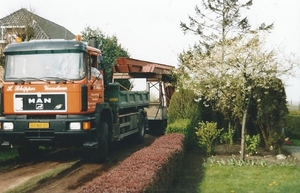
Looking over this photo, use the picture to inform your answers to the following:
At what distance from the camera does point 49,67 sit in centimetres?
991

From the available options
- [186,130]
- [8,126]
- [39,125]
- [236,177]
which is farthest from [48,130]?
[236,177]

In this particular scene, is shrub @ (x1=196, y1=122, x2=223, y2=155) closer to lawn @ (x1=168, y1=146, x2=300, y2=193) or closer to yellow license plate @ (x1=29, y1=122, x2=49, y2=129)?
lawn @ (x1=168, y1=146, x2=300, y2=193)

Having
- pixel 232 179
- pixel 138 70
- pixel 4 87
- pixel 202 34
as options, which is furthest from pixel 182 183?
pixel 202 34

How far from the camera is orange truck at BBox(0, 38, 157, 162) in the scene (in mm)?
9727

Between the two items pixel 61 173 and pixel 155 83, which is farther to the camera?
pixel 155 83

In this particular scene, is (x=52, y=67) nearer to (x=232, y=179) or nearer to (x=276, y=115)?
(x=232, y=179)

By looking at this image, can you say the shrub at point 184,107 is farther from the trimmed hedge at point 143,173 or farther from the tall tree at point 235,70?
the trimmed hedge at point 143,173

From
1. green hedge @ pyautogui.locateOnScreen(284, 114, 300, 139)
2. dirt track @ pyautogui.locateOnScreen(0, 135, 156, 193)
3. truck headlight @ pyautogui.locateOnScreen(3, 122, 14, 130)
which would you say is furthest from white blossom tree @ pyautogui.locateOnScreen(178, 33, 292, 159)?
green hedge @ pyautogui.locateOnScreen(284, 114, 300, 139)

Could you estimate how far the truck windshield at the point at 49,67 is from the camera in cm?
986

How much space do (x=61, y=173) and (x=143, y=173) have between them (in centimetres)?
413

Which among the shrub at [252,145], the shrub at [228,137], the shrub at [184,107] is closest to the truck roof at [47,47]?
the shrub at [184,107]

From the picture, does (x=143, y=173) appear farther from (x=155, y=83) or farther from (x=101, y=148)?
(x=155, y=83)

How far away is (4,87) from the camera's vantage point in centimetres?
1006

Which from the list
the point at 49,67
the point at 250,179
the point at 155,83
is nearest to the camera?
the point at 250,179
